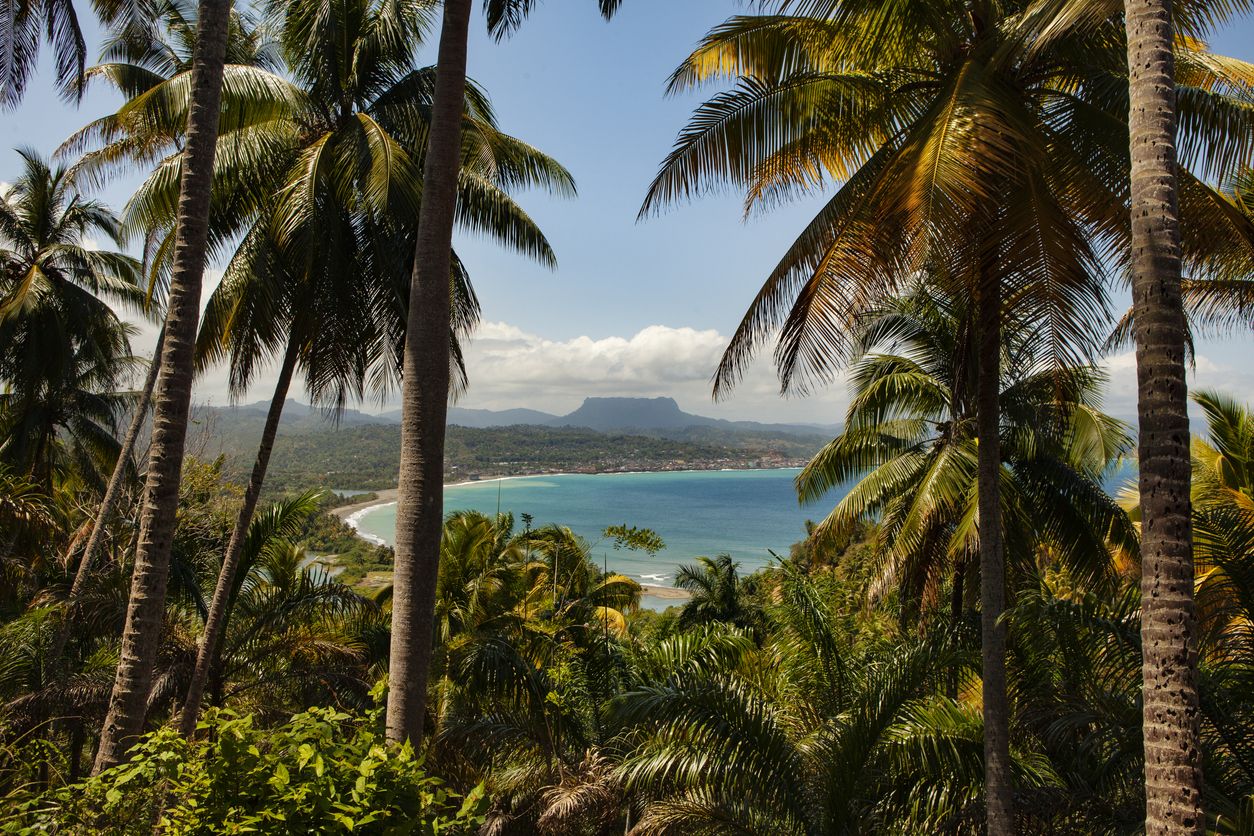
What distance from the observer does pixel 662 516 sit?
112 metres

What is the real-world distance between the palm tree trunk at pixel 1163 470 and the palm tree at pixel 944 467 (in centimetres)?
371

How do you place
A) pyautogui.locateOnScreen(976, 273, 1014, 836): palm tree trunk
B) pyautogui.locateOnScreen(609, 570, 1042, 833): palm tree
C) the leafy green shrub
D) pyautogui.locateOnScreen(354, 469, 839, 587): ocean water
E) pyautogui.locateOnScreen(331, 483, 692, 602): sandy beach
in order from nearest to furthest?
1. the leafy green shrub
2. pyautogui.locateOnScreen(976, 273, 1014, 836): palm tree trunk
3. pyautogui.locateOnScreen(609, 570, 1042, 833): palm tree
4. pyautogui.locateOnScreen(331, 483, 692, 602): sandy beach
5. pyautogui.locateOnScreen(354, 469, 839, 587): ocean water

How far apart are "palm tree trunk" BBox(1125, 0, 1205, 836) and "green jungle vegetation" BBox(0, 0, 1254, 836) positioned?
0.05 ft

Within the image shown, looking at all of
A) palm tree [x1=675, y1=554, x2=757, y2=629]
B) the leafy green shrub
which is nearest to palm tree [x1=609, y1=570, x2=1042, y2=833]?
the leafy green shrub

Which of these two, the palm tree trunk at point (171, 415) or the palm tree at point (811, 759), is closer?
the palm tree trunk at point (171, 415)

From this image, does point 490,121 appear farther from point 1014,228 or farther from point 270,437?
point 1014,228

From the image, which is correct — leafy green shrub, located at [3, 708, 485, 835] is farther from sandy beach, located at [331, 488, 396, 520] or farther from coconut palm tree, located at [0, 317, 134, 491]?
sandy beach, located at [331, 488, 396, 520]

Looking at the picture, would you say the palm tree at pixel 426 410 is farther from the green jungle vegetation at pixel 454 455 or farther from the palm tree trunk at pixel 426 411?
the green jungle vegetation at pixel 454 455

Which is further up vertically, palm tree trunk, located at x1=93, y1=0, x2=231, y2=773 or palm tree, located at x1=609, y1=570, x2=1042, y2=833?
palm tree trunk, located at x1=93, y1=0, x2=231, y2=773

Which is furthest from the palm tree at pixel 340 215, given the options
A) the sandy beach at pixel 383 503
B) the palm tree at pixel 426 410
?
the sandy beach at pixel 383 503

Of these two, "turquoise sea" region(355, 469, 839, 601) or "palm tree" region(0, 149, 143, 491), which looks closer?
"palm tree" region(0, 149, 143, 491)

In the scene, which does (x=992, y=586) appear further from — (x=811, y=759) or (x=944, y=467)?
(x=944, y=467)

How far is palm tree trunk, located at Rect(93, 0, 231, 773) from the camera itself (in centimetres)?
455

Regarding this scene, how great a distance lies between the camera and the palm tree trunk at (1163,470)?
10.3ft
